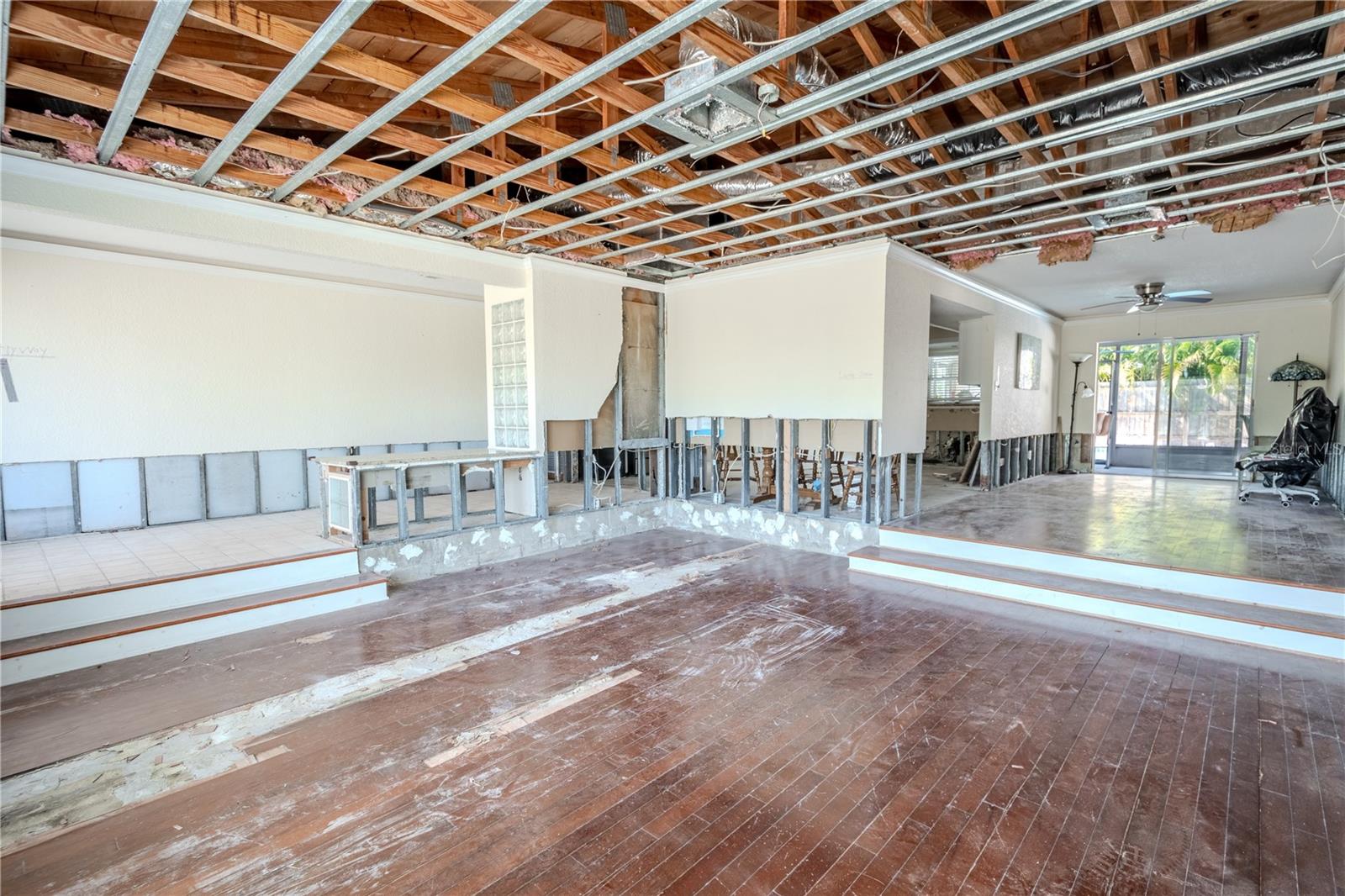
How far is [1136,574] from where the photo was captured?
451cm

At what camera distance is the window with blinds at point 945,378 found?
39.1ft

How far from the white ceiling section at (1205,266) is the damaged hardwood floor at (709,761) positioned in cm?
395

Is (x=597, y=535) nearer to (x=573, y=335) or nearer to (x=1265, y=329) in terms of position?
(x=573, y=335)

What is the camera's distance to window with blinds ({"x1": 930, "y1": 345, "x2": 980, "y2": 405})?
39.1ft

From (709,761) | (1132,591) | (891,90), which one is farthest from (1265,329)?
(709,761)

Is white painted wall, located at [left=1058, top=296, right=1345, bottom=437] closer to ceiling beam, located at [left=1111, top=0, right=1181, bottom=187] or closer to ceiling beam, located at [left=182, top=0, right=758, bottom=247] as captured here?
ceiling beam, located at [left=1111, top=0, right=1181, bottom=187]

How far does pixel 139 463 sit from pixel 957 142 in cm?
790

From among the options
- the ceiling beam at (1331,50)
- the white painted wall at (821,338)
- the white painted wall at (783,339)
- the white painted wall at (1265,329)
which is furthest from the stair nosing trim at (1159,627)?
the white painted wall at (1265,329)

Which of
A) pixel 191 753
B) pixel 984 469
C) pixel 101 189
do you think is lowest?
pixel 191 753

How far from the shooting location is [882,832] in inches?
85.3

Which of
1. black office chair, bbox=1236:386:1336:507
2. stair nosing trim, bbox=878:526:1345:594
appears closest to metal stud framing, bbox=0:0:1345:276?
stair nosing trim, bbox=878:526:1345:594

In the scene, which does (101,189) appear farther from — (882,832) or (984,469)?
(984,469)

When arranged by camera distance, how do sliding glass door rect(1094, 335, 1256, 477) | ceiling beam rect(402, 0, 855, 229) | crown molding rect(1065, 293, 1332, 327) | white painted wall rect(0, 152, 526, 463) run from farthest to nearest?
sliding glass door rect(1094, 335, 1256, 477) → crown molding rect(1065, 293, 1332, 327) → white painted wall rect(0, 152, 526, 463) → ceiling beam rect(402, 0, 855, 229)

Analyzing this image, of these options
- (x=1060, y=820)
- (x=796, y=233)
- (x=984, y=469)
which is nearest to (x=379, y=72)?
(x=796, y=233)
